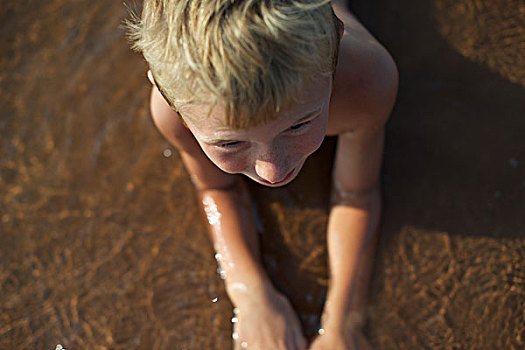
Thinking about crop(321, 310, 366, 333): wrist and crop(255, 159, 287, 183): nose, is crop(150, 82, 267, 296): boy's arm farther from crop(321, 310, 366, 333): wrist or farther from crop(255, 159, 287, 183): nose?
crop(255, 159, 287, 183): nose

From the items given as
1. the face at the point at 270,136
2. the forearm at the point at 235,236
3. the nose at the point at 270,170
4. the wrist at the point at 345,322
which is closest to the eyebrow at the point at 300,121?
the face at the point at 270,136

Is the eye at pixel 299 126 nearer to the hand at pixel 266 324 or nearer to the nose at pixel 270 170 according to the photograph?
the nose at pixel 270 170

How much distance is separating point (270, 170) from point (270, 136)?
12 cm

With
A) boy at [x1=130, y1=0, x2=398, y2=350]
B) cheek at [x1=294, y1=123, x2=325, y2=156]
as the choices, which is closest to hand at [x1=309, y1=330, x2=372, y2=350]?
boy at [x1=130, y1=0, x2=398, y2=350]

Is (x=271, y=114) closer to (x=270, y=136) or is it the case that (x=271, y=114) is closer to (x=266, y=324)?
(x=270, y=136)

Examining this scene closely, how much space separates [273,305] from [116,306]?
0.57 meters

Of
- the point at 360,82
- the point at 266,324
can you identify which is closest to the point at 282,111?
the point at 360,82

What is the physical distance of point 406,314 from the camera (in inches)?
79.6

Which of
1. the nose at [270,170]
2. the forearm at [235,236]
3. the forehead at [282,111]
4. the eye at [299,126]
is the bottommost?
the forearm at [235,236]

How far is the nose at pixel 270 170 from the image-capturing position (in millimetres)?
1384

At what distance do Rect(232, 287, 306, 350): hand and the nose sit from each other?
0.71m

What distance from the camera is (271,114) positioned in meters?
1.25

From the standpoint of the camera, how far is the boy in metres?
1.17

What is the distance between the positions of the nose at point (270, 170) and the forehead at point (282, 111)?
0.13 meters
